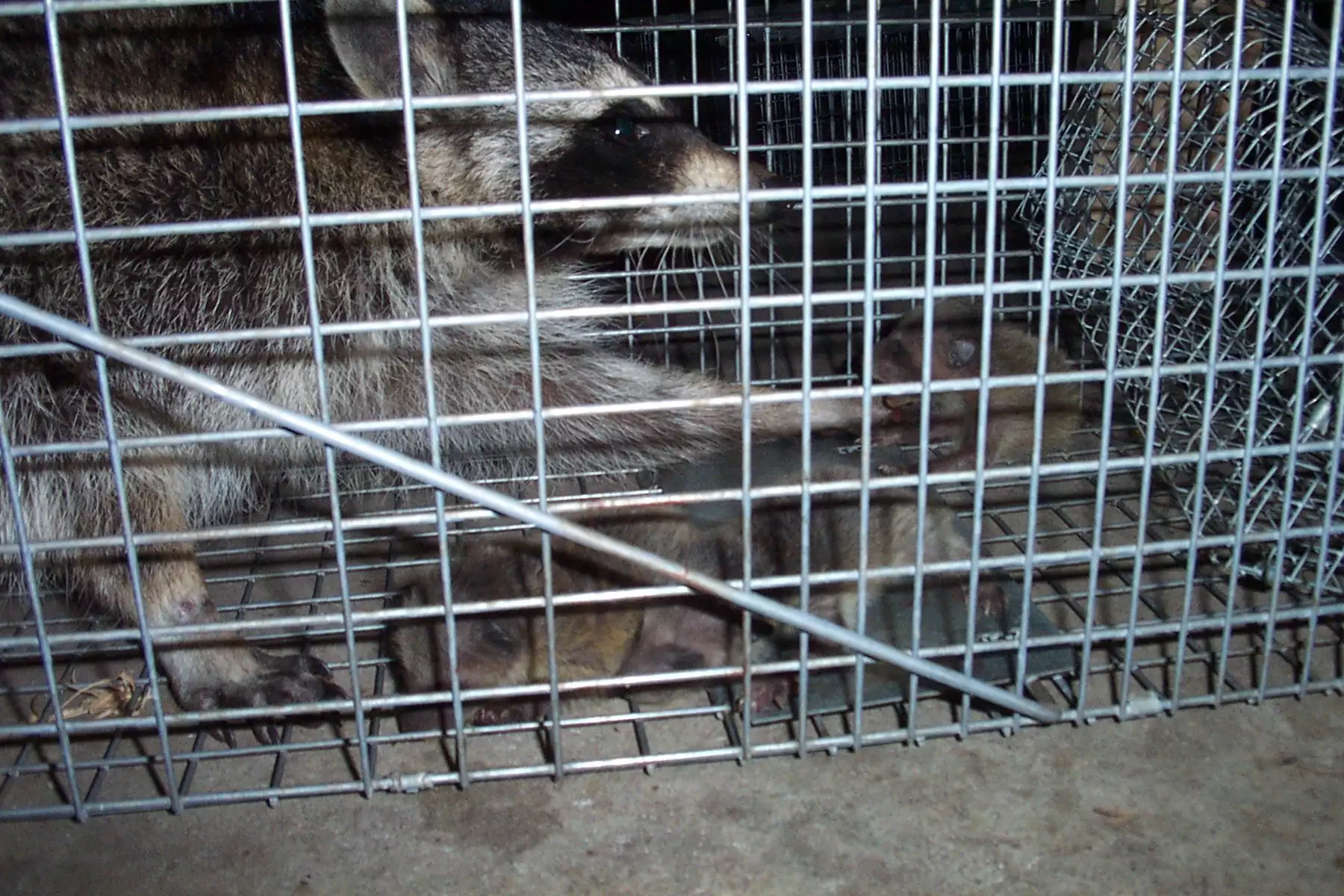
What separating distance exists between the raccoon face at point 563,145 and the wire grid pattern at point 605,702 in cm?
21

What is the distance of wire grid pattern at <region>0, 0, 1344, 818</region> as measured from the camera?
153 centimetres

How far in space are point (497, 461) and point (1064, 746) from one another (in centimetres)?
168

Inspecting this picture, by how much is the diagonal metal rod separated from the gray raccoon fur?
0.55 m

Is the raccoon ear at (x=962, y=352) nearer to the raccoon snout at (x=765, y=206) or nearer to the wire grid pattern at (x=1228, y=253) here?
the wire grid pattern at (x=1228, y=253)

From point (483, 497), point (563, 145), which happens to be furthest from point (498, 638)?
point (563, 145)

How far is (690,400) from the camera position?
1430mm

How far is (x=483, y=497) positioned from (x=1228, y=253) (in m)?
1.15

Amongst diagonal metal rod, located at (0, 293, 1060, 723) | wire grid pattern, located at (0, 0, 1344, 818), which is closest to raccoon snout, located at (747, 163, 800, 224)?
wire grid pattern, located at (0, 0, 1344, 818)

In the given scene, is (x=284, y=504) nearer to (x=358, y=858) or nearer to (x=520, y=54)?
(x=358, y=858)

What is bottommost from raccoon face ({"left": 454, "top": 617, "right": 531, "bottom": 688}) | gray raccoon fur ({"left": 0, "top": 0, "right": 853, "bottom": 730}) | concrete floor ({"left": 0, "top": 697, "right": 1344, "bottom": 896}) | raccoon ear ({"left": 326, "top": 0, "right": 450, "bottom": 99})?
concrete floor ({"left": 0, "top": 697, "right": 1344, "bottom": 896})

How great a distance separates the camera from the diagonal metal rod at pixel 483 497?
1286 millimetres

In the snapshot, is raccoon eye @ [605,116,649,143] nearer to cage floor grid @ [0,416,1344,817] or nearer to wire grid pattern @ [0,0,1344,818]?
wire grid pattern @ [0,0,1344,818]

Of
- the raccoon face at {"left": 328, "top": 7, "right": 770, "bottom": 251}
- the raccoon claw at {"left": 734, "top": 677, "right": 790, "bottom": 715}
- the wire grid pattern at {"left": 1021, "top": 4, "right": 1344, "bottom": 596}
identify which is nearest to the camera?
the wire grid pattern at {"left": 1021, "top": 4, "right": 1344, "bottom": 596}

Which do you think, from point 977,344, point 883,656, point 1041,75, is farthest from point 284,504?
point 1041,75
